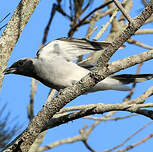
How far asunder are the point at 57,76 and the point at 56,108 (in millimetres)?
1100

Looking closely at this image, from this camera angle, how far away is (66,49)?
10.3 ft

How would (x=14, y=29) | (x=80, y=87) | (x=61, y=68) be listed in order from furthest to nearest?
1. (x=61, y=68)
2. (x=14, y=29)
3. (x=80, y=87)

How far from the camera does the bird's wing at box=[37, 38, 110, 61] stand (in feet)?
9.83

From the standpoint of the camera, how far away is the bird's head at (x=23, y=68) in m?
3.19

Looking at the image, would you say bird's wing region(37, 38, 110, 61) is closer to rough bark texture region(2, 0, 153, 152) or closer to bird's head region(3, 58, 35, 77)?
bird's head region(3, 58, 35, 77)

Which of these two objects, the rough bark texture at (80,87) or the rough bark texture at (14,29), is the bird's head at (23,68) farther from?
the rough bark texture at (80,87)

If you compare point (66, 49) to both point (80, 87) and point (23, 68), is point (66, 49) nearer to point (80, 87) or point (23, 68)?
point (23, 68)

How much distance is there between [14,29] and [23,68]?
968mm

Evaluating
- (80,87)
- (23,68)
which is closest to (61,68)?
(23,68)

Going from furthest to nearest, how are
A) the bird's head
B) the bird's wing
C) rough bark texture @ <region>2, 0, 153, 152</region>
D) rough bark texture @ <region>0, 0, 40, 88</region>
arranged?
the bird's head
the bird's wing
rough bark texture @ <region>0, 0, 40, 88</region>
rough bark texture @ <region>2, 0, 153, 152</region>

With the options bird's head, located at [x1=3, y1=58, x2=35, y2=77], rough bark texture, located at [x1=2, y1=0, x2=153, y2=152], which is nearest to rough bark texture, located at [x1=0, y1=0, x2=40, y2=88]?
rough bark texture, located at [x1=2, y1=0, x2=153, y2=152]

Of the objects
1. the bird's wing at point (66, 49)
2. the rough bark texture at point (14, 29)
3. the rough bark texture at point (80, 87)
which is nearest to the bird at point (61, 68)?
the bird's wing at point (66, 49)

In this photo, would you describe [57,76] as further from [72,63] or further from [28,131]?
[28,131]

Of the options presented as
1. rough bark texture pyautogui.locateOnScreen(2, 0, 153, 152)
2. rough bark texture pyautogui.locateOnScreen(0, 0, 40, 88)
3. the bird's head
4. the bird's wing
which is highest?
the bird's wing
